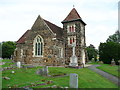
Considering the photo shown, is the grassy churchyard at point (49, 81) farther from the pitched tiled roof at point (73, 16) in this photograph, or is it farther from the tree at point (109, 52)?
the tree at point (109, 52)

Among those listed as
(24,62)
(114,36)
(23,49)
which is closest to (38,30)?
(23,49)

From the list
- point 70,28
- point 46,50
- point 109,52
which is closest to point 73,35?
point 70,28

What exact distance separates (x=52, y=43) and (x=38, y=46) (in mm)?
3546

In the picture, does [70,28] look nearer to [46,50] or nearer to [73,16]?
[73,16]

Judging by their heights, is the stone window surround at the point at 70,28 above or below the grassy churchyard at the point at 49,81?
above

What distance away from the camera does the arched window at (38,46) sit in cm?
2333

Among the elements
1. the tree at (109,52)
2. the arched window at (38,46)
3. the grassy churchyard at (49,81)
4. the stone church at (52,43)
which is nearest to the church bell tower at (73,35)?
the stone church at (52,43)

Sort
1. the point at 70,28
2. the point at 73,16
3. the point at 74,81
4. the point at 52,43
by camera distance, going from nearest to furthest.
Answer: the point at 74,81
the point at 52,43
the point at 70,28
the point at 73,16

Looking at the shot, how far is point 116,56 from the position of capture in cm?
3066

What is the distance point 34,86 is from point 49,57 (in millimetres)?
13758

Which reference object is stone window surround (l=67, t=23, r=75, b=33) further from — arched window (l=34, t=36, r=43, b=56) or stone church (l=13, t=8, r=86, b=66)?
arched window (l=34, t=36, r=43, b=56)

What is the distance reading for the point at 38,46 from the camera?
23625mm

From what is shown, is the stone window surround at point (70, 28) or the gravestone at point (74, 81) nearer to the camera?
the gravestone at point (74, 81)

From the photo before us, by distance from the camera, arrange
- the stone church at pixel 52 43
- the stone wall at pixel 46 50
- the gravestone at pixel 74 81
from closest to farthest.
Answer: the gravestone at pixel 74 81 → the stone wall at pixel 46 50 → the stone church at pixel 52 43
